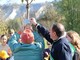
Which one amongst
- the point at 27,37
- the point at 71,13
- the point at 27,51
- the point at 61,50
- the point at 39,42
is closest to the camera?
the point at 61,50

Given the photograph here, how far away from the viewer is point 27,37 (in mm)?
7070

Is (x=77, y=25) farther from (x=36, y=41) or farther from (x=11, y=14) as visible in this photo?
(x=11, y=14)

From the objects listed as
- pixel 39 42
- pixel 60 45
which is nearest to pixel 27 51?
pixel 39 42

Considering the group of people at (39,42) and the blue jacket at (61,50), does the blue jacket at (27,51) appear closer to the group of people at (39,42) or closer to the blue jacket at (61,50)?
the group of people at (39,42)

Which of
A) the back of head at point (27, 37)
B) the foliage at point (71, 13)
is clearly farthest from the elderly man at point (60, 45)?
the foliage at point (71, 13)

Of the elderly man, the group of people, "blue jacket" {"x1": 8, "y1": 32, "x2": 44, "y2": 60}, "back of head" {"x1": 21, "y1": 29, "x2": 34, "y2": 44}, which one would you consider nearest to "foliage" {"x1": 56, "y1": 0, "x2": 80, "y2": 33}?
the group of people

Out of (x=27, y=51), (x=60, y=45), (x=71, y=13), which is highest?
(x=60, y=45)

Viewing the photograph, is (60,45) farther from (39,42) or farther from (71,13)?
(71,13)

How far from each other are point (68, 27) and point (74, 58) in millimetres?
41158

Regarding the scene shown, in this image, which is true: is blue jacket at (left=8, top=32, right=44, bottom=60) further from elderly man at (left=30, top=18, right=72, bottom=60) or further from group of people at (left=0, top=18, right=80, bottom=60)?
elderly man at (left=30, top=18, right=72, bottom=60)

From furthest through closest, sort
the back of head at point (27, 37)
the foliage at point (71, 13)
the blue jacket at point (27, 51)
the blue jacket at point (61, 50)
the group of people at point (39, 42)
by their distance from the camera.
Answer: the foliage at point (71, 13) < the blue jacket at point (27, 51) < the back of head at point (27, 37) < the group of people at point (39, 42) < the blue jacket at point (61, 50)

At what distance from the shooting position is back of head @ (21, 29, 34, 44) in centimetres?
708

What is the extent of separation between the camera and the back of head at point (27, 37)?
23.2 ft

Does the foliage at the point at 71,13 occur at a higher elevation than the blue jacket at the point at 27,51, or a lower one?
lower
